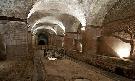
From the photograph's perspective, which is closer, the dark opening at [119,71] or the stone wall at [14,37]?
the dark opening at [119,71]

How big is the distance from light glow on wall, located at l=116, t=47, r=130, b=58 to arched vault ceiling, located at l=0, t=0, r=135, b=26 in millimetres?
2006

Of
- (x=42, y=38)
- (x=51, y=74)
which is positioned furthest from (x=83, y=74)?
(x=42, y=38)

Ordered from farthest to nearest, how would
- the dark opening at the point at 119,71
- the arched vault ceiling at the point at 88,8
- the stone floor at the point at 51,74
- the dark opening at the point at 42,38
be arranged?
the dark opening at the point at 42,38 < the arched vault ceiling at the point at 88,8 < the dark opening at the point at 119,71 < the stone floor at the point at 51,74

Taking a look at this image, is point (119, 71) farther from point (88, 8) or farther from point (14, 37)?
point (14, 37)

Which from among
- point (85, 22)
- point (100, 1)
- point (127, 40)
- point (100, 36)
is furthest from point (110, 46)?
point (100, 1)

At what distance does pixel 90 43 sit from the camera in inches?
453

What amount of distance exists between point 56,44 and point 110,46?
→ 14.4 m

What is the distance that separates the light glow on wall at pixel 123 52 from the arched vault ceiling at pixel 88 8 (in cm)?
201

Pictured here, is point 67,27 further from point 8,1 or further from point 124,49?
point 8,1

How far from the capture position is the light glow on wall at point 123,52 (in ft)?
32.8

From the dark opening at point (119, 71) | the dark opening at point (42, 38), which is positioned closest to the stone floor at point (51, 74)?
the dark opening at point (119, 71)

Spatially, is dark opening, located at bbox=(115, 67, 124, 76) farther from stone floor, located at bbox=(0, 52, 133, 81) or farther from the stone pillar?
the stone pillar

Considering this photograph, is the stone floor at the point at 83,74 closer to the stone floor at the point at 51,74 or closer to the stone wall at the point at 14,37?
the stone floor at the point at 51,74

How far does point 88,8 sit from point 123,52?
365cm
